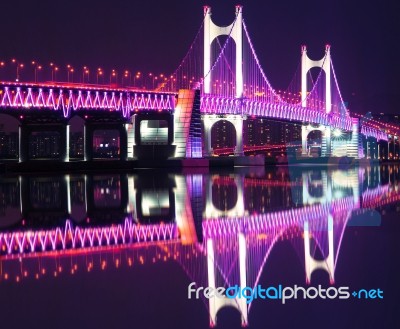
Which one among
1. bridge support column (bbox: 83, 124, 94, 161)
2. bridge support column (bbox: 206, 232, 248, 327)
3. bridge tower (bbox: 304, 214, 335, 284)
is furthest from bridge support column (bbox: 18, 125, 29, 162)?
bridge tower (bbox: 304, 214, 335, 284)

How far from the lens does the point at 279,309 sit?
450cm

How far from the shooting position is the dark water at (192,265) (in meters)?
4.37

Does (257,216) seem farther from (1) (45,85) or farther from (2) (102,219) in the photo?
(1) (45,85)

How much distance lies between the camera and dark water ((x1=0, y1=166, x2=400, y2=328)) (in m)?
4.37

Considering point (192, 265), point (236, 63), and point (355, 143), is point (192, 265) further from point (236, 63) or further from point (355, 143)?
point (355, 143)

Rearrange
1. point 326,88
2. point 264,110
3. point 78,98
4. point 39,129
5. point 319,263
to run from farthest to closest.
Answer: point 326,88 < point 264,110 < point 78,98 < point 39,129 < point 319,263

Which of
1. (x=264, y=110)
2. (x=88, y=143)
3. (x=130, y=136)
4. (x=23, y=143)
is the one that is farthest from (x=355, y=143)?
(x=23, y=143)

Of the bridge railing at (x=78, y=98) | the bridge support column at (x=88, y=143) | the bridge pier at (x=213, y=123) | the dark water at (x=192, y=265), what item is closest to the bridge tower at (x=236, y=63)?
the bridge pier at (x=213, y=123)

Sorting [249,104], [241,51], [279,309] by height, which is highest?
[241,51]

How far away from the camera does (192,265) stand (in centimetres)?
600

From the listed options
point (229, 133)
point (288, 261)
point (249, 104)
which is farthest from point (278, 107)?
point (288, 261)

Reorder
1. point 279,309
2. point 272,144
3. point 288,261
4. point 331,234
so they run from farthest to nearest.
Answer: point 272,144 → point 331,234 → point 288,261 → point 279,309

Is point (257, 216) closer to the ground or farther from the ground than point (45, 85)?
closer to the ground

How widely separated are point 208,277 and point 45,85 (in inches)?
1446
